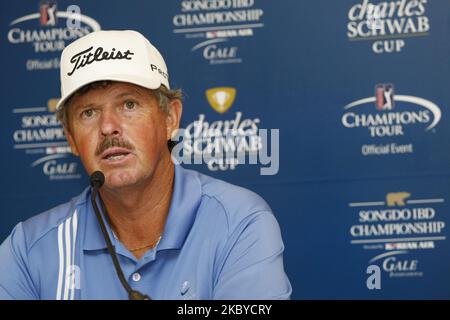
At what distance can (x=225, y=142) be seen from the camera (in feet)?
11.7

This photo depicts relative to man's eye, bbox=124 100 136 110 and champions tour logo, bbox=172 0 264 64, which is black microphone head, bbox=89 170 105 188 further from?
champions tour logo, bbox=172 0 264 64

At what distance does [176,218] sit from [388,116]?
5.08ft

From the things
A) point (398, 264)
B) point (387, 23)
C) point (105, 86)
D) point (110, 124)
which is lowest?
point (398, 264)

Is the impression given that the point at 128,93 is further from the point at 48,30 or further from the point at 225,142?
the point at 48,30

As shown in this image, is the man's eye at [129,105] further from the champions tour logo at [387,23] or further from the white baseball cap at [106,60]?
the champions tour logo at [387,23]

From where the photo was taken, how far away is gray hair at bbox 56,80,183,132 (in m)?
2.13

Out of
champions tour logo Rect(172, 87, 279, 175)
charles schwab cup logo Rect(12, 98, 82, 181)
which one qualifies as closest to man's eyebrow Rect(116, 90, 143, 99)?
champions tour logo Rect(172, 87, 279, 175)

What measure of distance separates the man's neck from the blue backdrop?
4.10 feet

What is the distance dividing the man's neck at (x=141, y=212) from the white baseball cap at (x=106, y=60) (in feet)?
0.99

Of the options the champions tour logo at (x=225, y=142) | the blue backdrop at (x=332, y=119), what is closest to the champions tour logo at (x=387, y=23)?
the blue backdrop at (x=332, y=119)

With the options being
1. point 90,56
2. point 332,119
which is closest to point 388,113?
point 332,119

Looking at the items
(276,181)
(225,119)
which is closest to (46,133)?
(225,119)

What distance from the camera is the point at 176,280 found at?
2.09m

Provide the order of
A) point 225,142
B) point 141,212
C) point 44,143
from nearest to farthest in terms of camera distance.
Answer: point 141,212, point 225,142, point 44,143
